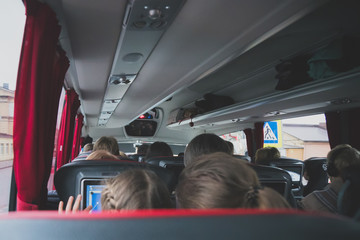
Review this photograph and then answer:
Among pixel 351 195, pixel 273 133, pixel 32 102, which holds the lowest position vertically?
pixel 351 195

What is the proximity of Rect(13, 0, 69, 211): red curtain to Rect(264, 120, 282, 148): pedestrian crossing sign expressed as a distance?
6.41 m

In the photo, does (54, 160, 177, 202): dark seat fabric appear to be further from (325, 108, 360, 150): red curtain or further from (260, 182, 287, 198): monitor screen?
(325, 108, 360, 150): red curtain

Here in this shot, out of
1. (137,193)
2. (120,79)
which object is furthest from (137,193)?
(120,79)

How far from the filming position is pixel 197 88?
7.24m

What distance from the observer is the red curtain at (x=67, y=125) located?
575cm

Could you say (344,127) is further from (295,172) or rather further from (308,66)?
(308,66)

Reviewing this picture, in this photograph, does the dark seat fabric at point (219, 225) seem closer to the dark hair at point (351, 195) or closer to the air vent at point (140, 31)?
the dark hair at point (351, 195)

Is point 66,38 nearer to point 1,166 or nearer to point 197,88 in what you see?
point 1,166

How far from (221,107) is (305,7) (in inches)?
175

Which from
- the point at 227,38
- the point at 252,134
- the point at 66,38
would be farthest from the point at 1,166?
the point at 252,134

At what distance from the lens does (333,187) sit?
2545 millimetres

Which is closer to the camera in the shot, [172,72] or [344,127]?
[172,72]

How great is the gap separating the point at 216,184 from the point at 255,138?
8251mm

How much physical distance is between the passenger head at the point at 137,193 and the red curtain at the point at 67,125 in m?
4.99
